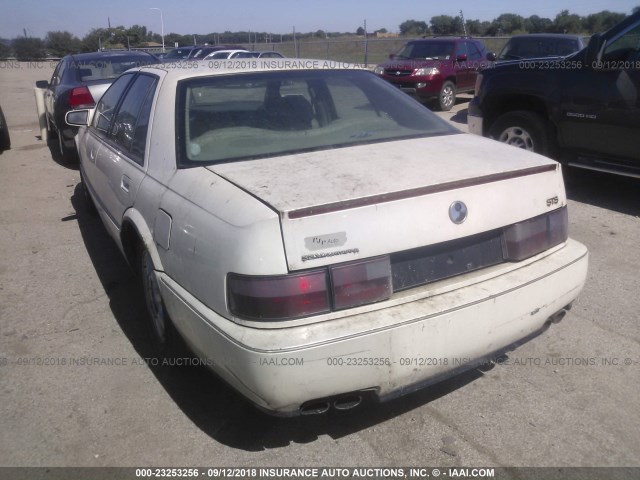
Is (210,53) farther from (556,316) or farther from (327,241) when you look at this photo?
(327,241)

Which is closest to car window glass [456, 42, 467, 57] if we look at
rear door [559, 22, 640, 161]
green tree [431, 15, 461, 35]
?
rear door [559, 22, 640, 161]

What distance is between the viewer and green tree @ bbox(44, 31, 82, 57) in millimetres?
42625

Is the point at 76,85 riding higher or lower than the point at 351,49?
lower

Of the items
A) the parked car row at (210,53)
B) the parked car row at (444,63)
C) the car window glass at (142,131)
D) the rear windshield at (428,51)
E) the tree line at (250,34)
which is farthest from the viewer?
the tree line at (250,34)

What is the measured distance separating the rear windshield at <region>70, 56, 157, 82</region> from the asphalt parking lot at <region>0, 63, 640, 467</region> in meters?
5.56

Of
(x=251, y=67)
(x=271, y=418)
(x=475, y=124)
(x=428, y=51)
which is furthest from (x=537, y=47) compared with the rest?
(x=271, y=418)

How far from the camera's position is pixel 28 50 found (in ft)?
142

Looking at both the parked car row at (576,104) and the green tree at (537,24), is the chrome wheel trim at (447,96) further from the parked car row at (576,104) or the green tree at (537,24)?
the green tree at (537,24)

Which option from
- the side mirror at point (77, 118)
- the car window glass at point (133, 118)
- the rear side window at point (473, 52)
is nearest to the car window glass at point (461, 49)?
the rear side window at point (473, 52)

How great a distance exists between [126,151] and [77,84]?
19.0ft

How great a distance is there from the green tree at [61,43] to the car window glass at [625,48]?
42478 mm

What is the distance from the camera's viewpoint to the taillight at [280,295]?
6.77 feet

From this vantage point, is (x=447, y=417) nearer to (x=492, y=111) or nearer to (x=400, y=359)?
(x=400, y=359)

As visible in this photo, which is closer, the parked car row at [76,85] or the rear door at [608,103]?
the rear door at [608,103]
